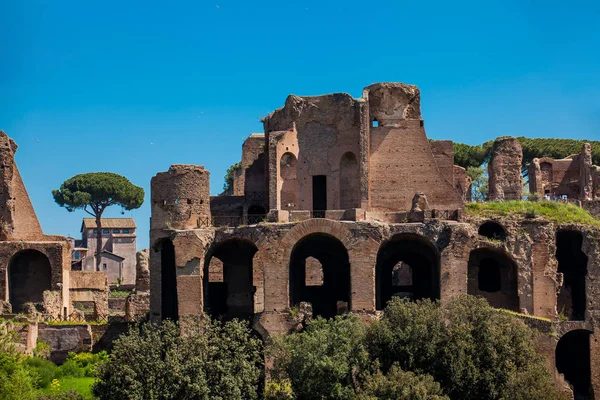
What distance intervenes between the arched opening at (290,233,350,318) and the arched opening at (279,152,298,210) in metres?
2.08

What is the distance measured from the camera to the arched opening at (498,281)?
39688 mm

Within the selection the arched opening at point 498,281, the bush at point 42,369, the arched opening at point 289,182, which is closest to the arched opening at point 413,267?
the arched opening at point 498,281

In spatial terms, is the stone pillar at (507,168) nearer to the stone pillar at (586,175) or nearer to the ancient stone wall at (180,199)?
the stone pillar at (586,175)

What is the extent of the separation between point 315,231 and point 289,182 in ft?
16.8

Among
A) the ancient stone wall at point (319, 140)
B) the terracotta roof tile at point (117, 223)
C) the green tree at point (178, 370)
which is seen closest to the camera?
the green tree at point (178, 370)

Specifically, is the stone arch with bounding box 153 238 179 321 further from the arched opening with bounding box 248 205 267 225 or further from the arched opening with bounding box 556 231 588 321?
the arched opening with bounding box 556 231 588 321

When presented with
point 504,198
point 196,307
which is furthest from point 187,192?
point 504,198

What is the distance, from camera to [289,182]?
43.1 meters

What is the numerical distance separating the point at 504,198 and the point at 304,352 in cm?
1636

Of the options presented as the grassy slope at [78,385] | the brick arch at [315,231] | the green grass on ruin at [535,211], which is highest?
the green grass on ruin at [535,211]

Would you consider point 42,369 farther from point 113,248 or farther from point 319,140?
point 113,248

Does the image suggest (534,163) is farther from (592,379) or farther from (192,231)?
(192,231)

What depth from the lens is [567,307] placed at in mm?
40781

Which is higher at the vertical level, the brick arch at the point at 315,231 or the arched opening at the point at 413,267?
the brick arch at the point at 315,231
